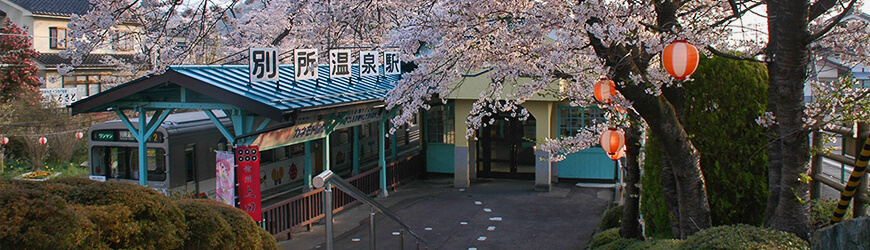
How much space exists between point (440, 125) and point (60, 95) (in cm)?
1516

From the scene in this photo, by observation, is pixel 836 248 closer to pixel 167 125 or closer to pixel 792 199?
pixel 792 199

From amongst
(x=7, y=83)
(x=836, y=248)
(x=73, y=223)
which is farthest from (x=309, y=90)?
(x=7, y=83)

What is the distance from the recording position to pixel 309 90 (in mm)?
13258

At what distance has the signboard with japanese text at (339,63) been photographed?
45.6 feet

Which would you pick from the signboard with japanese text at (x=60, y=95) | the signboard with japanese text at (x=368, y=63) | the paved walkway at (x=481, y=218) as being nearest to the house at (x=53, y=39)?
the signboard with japanese text at (x=60, y=95)

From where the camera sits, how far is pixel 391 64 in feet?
57.9

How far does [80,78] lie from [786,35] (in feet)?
97.2

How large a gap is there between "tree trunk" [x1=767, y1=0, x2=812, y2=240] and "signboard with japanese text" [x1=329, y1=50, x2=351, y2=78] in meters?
9.74

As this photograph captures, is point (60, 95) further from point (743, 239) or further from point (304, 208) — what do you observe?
point (743, 239)

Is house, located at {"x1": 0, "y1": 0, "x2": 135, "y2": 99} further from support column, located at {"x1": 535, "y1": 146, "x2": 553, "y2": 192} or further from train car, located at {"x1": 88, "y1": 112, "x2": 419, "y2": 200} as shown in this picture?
support column, located at {"x1": 535, "y1": 146, "x2": 553, "y2": 192}

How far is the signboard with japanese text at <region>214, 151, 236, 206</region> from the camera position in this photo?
10648 mm

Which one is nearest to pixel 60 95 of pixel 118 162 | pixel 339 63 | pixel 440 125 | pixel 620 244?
pixel 118 162

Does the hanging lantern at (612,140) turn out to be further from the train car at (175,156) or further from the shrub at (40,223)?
the train car at (175,156)

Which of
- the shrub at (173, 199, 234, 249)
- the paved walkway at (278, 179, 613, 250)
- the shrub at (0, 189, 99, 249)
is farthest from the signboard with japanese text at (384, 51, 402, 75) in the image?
the shrub at (0, 189, 99, 249)
